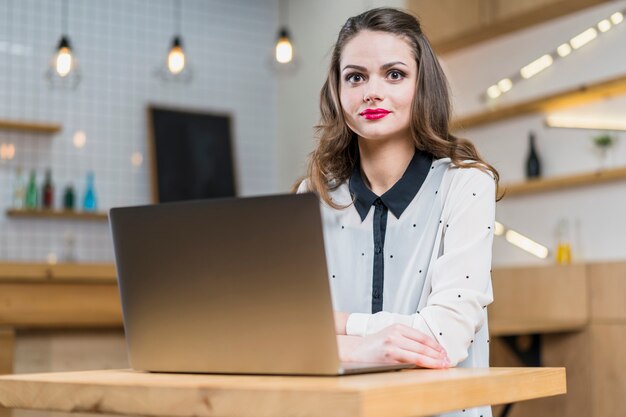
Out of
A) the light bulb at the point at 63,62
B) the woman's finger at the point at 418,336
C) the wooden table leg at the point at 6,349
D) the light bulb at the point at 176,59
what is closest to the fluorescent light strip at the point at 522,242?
the light bulb at the point at 176,59

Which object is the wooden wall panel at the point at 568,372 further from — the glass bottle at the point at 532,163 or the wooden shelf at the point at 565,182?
the glass bottle at the point at 532,163

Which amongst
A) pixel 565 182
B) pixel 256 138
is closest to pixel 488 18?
pixel 565 182

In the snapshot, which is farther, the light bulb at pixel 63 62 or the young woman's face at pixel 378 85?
the light bulb at pixel 63 62

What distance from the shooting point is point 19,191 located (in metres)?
5.35

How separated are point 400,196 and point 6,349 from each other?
2.05 meters

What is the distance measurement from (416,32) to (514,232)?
10.6 feet

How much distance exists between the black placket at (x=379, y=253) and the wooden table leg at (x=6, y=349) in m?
1.98

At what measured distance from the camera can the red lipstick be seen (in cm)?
153

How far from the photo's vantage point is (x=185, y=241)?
1.11 metres

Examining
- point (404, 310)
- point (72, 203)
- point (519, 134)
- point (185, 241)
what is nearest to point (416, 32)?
point (404, 310)

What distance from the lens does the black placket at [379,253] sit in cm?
149

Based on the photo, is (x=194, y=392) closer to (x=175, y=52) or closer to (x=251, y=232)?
(x=251, y=232)

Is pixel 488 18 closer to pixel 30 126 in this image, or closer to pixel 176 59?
pixel 176 59

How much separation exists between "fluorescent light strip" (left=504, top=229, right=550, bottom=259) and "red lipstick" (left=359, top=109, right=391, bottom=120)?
10.5 ft
